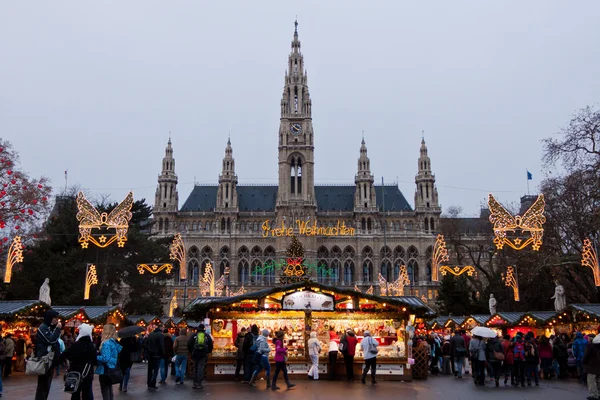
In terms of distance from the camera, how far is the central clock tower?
72375 millimetres

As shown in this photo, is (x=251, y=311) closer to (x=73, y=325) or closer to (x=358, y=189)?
(x=73, y=325)

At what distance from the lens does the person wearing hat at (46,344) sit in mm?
9828

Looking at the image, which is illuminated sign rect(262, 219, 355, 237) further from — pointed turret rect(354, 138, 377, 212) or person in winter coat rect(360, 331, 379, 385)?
person in winter coat rect(360, 331, 379, 385)

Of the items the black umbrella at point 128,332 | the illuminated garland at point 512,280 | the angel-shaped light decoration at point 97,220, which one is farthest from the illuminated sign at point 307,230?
the black umbrella at point 128,332

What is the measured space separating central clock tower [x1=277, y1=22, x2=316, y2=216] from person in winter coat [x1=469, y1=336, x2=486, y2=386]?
5594cm

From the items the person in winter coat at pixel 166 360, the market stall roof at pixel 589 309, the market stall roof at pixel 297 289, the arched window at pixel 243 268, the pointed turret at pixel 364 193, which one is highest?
the pointed turret at pixel 364 193

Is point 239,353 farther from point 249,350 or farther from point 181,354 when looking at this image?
point 181,354

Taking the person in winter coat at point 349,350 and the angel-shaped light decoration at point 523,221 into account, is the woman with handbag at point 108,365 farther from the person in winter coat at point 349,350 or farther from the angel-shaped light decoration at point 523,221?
the angel-shaped light decoration at point 523,221

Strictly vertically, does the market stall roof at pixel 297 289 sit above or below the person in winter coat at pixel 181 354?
above

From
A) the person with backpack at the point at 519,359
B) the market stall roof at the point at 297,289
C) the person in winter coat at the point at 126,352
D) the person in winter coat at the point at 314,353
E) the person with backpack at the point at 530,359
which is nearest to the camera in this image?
the person in winter coat at the point at 126,352

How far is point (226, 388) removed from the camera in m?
14.7

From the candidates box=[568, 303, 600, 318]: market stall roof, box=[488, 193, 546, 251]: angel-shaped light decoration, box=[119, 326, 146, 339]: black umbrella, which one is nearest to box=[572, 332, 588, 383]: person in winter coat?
box=[568, 303, 600, 318]: market stall roof

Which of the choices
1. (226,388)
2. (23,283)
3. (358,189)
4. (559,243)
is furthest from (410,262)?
(226,388)

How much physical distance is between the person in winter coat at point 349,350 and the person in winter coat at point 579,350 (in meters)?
6.31
